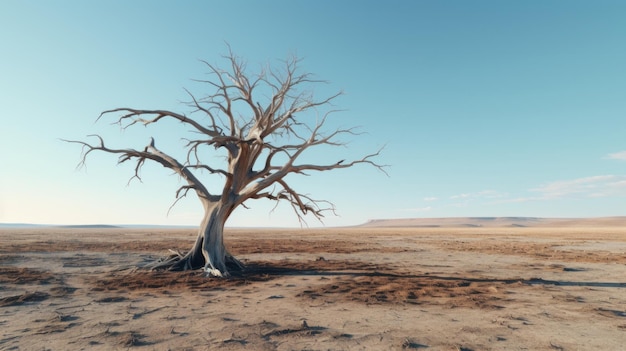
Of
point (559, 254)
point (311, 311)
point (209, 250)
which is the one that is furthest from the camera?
point (559, 254)

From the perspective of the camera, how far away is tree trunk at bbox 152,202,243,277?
41.2 ft

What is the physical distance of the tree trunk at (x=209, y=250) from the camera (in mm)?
12555

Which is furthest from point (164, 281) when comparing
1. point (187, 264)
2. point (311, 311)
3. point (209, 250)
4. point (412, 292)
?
point (412, 292)

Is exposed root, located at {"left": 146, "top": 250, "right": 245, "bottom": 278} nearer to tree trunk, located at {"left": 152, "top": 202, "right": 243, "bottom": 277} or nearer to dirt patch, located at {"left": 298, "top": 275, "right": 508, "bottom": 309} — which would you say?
tree trunk, located at {"left": 152, "top": 202, "right": 243, "bottom": 277}

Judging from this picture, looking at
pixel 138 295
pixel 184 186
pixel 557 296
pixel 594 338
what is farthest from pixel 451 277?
pixel 184 186

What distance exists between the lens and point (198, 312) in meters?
6.83

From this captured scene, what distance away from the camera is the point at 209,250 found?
12609 millimetres

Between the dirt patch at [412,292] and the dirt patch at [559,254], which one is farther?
Answer: the dirt patch at [559,254]

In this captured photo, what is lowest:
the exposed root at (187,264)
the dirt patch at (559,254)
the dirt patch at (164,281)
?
the dirt patch at (559,254)

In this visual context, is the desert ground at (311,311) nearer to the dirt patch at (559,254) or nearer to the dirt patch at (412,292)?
the dirt patch at (412,292)

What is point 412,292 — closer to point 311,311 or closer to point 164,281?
point 311,311

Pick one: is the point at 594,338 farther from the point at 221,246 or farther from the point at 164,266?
the point at 164,266

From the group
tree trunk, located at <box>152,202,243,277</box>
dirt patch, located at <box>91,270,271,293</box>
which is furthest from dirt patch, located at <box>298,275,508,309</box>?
tree trunk, located at <box>152,202,243,277</box>

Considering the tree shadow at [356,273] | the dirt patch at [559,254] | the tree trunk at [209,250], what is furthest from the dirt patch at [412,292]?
the dirt patch at [559,254]
